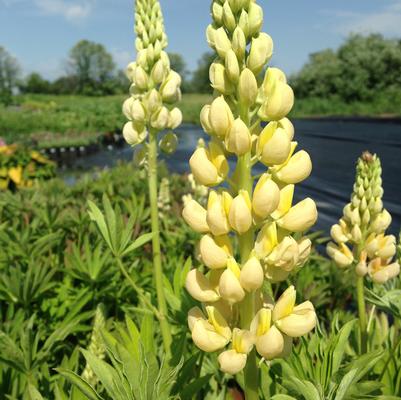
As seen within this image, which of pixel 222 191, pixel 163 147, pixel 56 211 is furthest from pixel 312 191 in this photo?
pixel 222 191

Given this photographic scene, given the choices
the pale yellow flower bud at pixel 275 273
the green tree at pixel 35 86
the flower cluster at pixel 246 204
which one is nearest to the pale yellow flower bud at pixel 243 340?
the flower cluster at pixel 246 204

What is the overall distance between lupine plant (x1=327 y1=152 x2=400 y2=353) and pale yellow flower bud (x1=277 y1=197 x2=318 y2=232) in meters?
0.66

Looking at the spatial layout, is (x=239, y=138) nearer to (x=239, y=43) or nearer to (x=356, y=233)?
(x=239, y=43)

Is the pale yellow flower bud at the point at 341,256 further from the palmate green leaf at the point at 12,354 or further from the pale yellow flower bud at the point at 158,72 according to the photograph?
the palmate green leaf at the point at 12,354

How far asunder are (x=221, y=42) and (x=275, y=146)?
0.70 feet

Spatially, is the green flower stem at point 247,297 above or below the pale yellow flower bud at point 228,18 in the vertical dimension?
below

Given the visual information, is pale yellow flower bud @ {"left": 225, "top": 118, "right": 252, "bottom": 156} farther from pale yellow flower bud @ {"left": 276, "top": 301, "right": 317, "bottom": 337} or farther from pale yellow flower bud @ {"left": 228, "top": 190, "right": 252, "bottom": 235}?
pale yellow flower bud @ {"left": 276, "top": 301, "right": 317, "bottom": 337}

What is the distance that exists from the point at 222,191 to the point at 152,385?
1.20ft

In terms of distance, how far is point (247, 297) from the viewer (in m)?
0.86

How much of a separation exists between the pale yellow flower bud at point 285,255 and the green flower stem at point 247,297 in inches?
1.8

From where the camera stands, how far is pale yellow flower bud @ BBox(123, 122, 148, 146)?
1.52 meters

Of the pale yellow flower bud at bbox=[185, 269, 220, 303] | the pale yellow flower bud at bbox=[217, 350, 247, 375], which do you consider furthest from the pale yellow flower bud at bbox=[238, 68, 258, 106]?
the pale yellow flower bud at bbox=[217, 350, 247, 375]

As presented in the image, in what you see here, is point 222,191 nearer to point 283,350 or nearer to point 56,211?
point 283,350

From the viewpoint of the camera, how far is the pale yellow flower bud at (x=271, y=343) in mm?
795
